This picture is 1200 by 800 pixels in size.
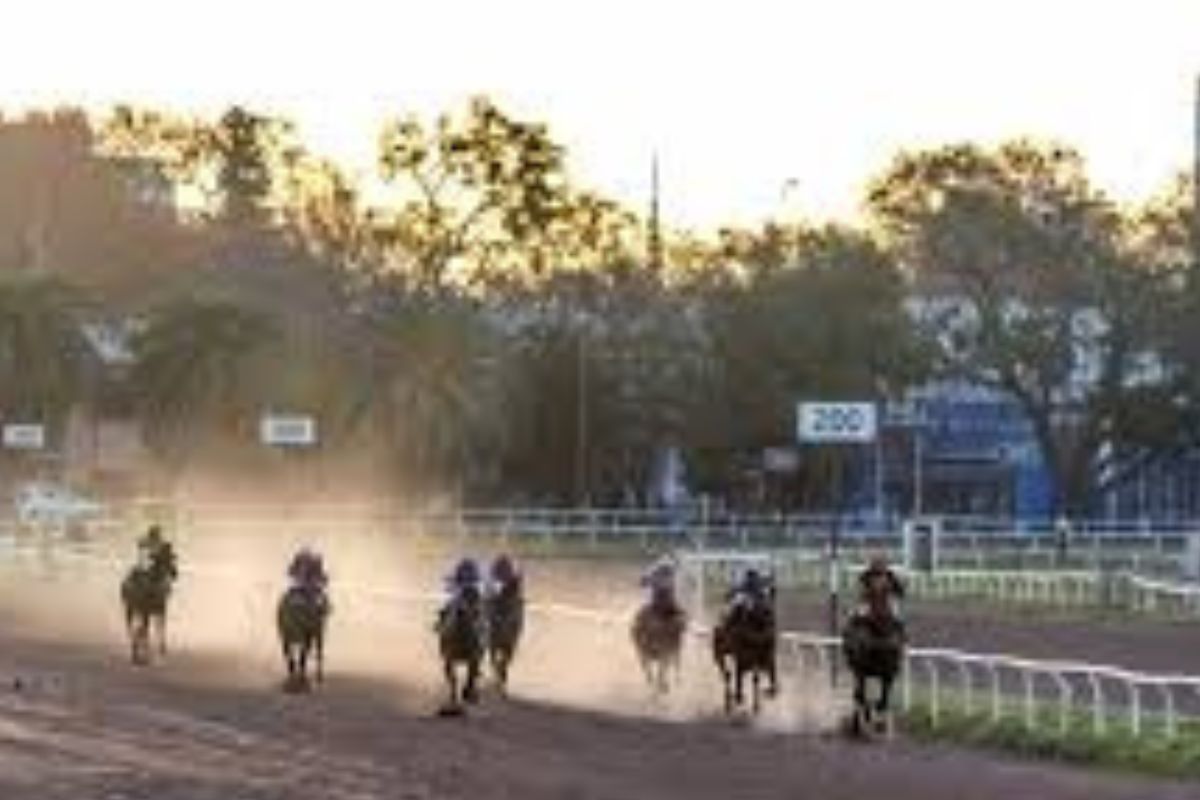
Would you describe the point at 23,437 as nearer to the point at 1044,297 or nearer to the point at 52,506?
the point at 52,506

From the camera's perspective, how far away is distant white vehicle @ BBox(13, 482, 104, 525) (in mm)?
74994

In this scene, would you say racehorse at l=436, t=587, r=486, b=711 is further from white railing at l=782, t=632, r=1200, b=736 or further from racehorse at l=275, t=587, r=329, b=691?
white railing at l=782, t=632, r=1200, b=736

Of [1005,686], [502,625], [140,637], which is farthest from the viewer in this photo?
[140,637]

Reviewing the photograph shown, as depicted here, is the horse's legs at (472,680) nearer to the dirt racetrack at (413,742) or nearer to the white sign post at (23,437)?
the dirt racetrack at (413,742)

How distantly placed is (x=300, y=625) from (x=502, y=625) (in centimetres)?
228

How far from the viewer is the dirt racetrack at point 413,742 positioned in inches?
1010

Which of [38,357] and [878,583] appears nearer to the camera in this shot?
[878,583]

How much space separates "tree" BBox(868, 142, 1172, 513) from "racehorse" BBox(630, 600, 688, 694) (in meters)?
61.9

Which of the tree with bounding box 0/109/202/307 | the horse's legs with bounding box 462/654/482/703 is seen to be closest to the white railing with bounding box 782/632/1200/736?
the horse's legs with bounding box 462/654/482/703

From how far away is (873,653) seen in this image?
32438 millimetres

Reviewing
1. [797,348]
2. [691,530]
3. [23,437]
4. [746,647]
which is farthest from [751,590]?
[797,348]

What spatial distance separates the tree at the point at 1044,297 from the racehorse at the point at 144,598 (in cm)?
5688

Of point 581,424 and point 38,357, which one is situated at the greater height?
point 38,357

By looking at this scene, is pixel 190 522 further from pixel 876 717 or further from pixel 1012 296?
pixel 876 717
